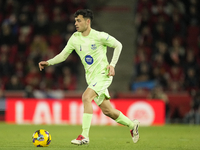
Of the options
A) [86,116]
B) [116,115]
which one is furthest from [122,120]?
[86,116]

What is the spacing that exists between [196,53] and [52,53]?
5568 millimetres

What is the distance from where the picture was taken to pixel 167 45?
53.8ft

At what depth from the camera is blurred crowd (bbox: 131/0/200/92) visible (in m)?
15.0

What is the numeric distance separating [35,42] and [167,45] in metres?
5.11

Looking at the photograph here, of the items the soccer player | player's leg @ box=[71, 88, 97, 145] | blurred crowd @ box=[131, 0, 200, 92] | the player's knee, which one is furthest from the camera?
blurred crowd @ box=[131, 0, 200, 92]

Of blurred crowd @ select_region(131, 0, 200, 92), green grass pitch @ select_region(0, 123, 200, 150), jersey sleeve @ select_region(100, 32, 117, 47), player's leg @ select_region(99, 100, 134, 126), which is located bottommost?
green grass pitch @ select_region(0, 123, 200, 150)

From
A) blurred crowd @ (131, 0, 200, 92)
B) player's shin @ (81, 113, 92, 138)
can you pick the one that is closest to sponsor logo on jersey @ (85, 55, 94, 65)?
player's shin @ (81, 113, 92, 138)

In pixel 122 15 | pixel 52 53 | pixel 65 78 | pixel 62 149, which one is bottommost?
pixel 62 149

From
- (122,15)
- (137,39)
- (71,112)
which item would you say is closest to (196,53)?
(137,39)

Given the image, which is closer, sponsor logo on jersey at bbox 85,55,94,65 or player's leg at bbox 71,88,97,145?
player's leg at bbox 71,88,97,145

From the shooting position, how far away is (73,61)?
15.7 m

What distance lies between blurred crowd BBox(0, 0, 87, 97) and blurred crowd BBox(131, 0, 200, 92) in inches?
99.9

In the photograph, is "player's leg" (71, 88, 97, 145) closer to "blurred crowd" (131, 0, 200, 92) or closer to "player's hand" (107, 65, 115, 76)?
"player's hand" (107, 65, 115, 76)

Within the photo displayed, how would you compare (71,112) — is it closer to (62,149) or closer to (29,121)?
(29,121)
